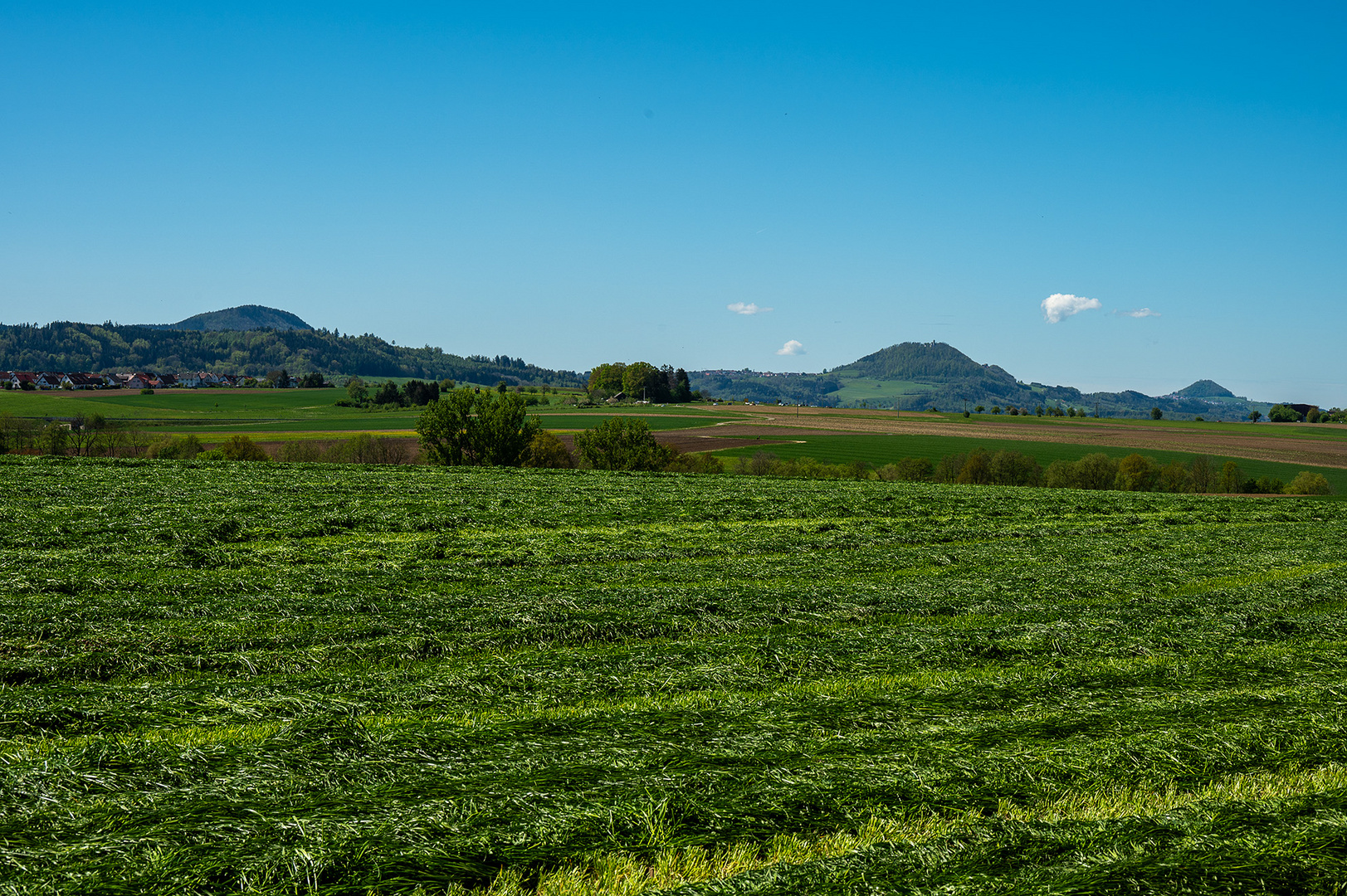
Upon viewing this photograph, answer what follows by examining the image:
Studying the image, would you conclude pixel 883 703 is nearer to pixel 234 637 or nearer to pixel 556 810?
pixel 556 810

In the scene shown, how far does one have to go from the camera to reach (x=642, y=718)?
7246 millimetres

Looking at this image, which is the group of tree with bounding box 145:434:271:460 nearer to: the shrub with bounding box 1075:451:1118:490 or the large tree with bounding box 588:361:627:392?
the shrub with bounding box 1075:451:1118:490

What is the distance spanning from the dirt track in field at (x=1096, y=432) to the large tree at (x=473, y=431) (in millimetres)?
28980

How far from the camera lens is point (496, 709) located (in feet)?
24.4

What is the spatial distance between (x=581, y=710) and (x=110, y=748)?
3.81 meters

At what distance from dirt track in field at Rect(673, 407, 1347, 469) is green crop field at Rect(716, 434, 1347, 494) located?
3.68 metres

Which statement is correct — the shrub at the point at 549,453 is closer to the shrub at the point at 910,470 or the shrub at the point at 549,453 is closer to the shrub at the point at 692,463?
the shrub at the point at 692,463

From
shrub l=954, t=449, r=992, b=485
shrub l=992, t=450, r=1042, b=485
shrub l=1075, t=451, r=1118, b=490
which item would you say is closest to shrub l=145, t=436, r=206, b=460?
shrub l=954, t=449, r=992, b=485

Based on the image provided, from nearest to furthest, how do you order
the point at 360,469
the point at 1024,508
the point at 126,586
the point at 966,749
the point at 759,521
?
1. the point at 966,749
2. the point at 126,586
3. the point at 759,521
4. the point at 1024,508
5. the point at 360,469

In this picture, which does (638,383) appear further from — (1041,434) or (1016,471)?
(1016,471)

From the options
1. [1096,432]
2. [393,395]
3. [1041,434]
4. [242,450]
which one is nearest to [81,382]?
[393,395]

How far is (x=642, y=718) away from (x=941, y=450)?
9240cm

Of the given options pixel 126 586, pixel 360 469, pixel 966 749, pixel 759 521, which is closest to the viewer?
pixel 966 749

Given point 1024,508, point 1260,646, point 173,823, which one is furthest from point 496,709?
point 1024,508
